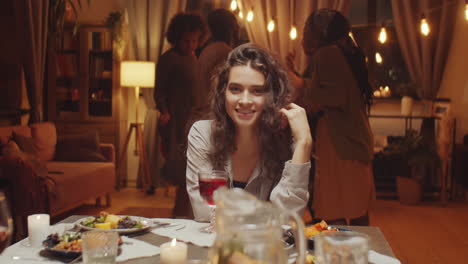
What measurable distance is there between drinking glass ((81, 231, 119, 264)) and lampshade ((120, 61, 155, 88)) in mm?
4801

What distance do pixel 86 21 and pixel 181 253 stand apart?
5.77 meters

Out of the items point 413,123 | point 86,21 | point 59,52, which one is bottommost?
point 413,123

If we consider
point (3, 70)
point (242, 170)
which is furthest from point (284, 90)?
point (3, 70)

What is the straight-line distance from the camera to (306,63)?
611 centimetres

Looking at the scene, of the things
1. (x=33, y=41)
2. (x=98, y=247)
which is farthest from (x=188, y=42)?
(x=98, y=247)

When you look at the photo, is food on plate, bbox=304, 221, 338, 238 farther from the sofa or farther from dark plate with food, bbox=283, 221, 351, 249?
the sofa

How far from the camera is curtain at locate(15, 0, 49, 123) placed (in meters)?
4.81

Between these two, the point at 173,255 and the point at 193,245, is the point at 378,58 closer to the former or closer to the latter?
the point at 193,245

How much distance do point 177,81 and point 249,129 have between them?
2742 mm

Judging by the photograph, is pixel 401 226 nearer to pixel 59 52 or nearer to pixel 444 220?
pixel 444 220

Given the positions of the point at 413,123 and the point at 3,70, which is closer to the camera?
the point at 3,70

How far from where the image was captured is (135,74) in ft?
19.2

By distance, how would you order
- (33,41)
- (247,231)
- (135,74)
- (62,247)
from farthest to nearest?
(135,74), (33,41), (62,247), (247,231)

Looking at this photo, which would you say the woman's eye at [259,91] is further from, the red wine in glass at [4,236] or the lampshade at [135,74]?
the lampshade at [135,74]
